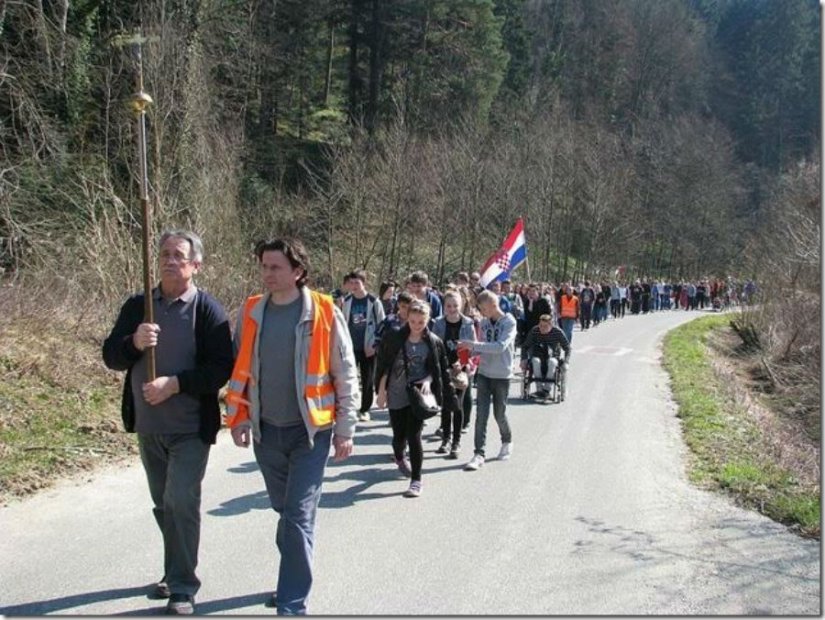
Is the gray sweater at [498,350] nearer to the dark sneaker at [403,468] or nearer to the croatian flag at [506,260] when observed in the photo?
the dark sneaker at [403,468]

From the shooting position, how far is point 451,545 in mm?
5777

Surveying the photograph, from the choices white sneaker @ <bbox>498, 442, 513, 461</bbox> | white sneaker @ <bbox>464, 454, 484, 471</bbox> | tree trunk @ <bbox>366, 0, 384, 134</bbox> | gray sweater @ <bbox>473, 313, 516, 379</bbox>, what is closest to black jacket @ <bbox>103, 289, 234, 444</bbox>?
white sneaker @ <bbox>464, 454, 484, 471</bbox>

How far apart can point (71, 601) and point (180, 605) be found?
73 cm

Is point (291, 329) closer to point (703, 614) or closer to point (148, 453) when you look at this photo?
point (148, 453)

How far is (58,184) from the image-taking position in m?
17.0

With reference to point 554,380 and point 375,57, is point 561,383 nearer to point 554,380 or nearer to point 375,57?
point 554,380

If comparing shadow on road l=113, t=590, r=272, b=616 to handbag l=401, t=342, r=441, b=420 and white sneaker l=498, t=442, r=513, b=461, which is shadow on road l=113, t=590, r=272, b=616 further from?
white sneaker l=498, t=442, r=513, b=461

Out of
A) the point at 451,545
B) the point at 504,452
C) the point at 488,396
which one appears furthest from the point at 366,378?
the point at 451,545

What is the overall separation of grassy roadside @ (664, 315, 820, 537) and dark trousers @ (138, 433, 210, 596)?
4.94 m

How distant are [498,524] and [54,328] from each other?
8.34 meters

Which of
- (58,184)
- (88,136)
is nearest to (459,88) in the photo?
(88,136)

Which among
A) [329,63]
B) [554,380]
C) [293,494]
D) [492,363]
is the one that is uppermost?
[329,63]

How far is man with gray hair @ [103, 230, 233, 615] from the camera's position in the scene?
4398mm

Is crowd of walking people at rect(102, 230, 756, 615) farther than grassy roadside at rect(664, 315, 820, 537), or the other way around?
grassy roadside at rect(664, 315, 820, 537)
